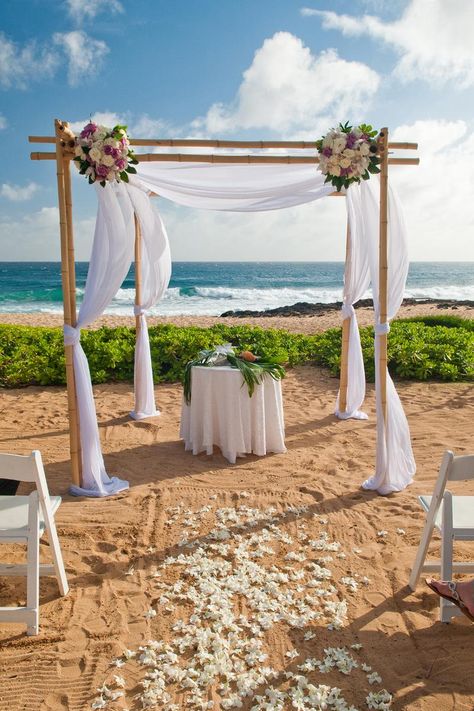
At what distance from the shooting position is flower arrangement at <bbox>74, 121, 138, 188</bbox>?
162 inches

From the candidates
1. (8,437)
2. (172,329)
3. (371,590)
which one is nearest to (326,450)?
(371,590)

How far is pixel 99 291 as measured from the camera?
4.51 meters

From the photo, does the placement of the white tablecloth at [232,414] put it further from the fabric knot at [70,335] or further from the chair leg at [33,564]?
the chair leg at [33,564]

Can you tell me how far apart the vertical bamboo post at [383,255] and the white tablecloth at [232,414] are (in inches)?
45.5

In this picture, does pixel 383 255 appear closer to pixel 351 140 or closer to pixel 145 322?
pixel 351 140

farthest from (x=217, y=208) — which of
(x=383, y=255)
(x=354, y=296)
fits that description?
(x=354, y=296)

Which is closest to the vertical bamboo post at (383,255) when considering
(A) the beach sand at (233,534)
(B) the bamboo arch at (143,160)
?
(B) the bamboo arch at (143,160)

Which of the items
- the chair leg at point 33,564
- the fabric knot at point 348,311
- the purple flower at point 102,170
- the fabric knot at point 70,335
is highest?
the purple flower at point 102,170

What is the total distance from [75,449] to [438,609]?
299 cm

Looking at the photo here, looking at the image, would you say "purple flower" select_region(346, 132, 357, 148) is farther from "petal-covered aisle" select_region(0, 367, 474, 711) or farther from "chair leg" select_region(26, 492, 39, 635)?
"chair leg" select_region(26, 492, 39, 635)

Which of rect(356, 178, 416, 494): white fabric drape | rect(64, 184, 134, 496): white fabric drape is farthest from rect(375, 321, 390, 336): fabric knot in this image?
rect(64, 184, 134, 496): white fabric drape

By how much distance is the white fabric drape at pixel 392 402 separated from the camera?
177 inches

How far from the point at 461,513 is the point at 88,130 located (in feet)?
12.4

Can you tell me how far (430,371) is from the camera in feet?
26.1
